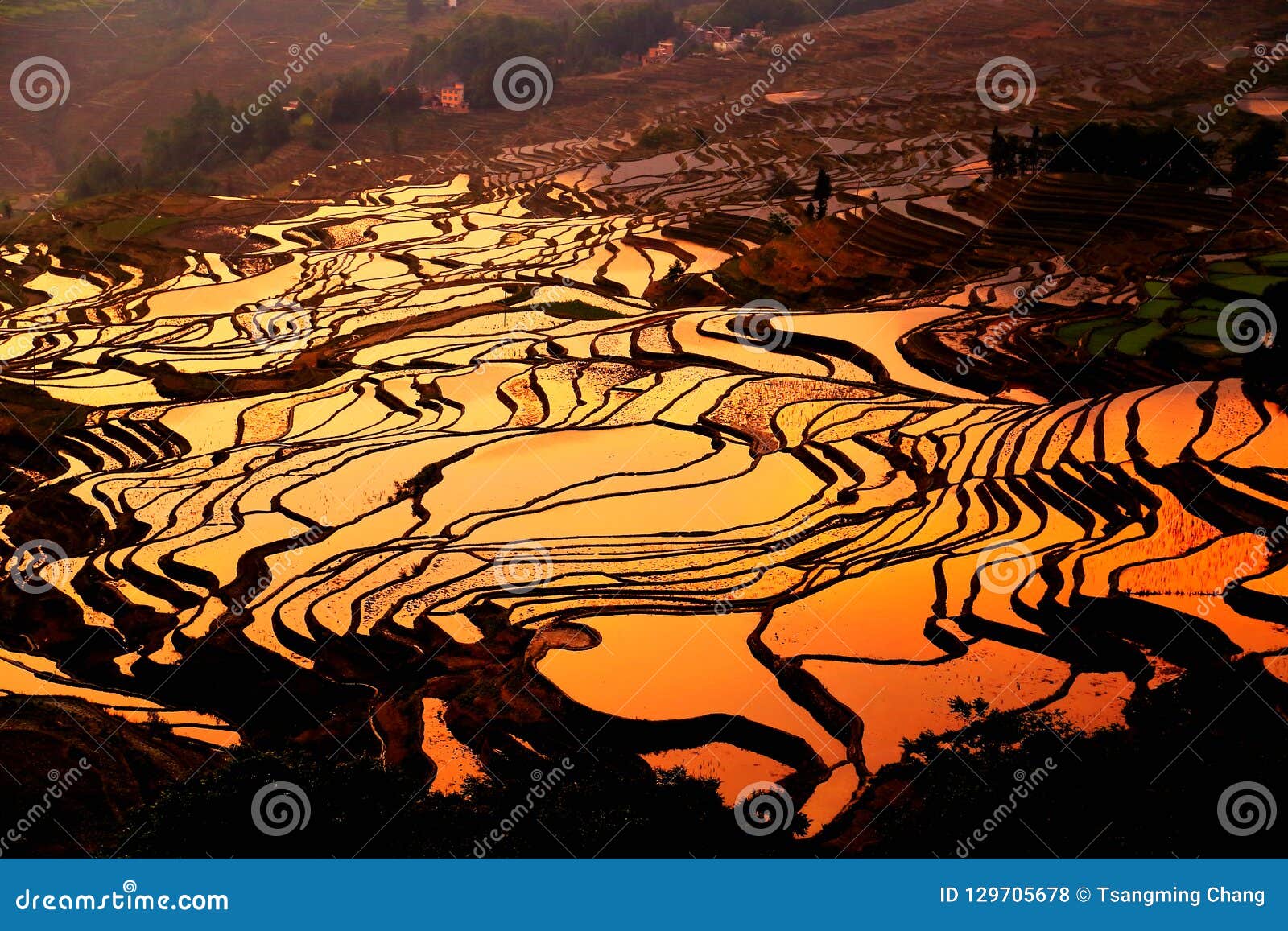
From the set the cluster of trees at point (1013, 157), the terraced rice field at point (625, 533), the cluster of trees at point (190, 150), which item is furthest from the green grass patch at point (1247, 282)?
the cluster of trees at point (190, 150)

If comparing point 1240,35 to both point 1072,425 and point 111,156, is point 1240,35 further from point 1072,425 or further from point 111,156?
point 111,156

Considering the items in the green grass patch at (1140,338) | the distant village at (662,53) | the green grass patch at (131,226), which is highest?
the distant village at (662,53)

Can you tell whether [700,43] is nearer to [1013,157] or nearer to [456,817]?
[1013,157]

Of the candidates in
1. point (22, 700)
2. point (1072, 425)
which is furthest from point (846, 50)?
point (22, 700)

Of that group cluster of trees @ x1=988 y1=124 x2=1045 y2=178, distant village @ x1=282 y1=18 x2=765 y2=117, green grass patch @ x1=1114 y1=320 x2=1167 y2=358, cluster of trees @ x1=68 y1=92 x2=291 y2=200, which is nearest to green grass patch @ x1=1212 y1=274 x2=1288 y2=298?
green grass patch @ x1=1114 y1=320 x2=1167 y2=358

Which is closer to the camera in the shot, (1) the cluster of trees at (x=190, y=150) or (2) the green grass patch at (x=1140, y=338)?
(2) the green grass patch at (x=1140, y=338)

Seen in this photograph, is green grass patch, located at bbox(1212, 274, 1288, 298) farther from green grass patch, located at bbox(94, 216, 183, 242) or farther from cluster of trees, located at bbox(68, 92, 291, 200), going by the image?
cluster of trees, located at bbox(68, 92, 291, 200)

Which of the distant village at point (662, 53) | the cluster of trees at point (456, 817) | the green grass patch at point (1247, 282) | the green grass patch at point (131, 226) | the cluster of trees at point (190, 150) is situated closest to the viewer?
the cluster of trees at point (456, 817)

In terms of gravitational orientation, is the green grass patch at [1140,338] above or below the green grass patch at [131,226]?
below

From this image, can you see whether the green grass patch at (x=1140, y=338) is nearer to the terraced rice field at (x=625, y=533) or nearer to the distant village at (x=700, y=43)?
the terraced rice field at (x=625, y=533)

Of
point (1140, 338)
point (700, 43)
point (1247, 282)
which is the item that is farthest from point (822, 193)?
point (700, 43)
